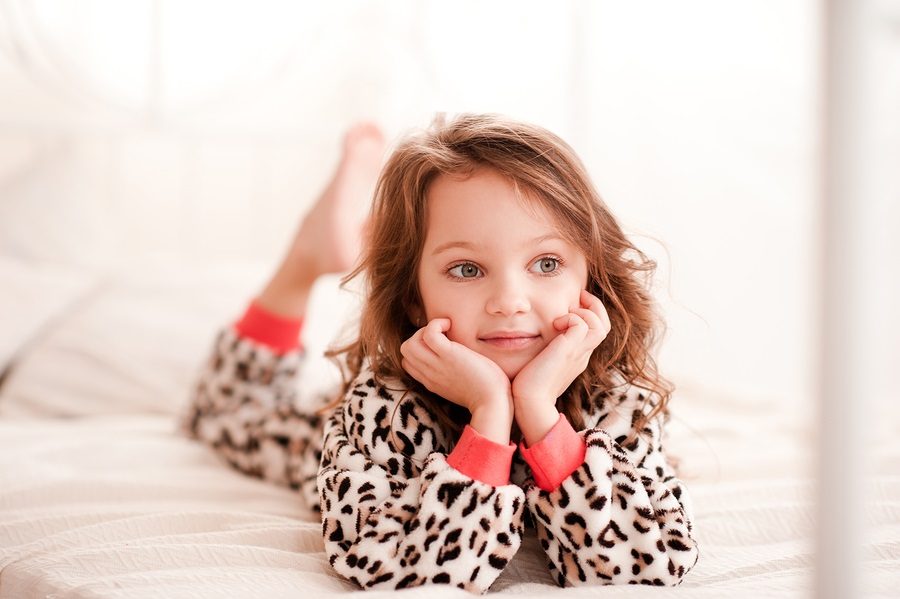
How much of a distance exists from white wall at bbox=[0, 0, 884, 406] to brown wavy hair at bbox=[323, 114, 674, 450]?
744 millimetres

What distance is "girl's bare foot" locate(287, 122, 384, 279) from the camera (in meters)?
1.62

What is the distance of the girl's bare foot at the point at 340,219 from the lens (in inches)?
63.6

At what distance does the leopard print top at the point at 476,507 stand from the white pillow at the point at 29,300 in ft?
3.12

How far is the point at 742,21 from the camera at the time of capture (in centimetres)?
205

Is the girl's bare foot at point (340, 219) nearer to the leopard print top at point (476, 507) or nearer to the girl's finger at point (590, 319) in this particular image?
the leopard print top at point (476, 507)

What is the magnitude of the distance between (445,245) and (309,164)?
67.7 inches

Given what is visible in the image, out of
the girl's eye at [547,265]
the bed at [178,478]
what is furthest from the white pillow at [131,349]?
the girl's eye at [547,265]

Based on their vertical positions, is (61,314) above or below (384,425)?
below

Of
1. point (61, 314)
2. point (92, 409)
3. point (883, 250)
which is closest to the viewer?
point (883, 250)

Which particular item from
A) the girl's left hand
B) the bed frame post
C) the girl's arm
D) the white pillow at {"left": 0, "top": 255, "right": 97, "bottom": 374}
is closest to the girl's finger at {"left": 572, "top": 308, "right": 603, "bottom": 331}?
the girl's left hand

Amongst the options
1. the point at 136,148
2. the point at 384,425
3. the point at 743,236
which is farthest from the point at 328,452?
the point at 136,148

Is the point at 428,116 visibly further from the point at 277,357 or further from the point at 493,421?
the point at 493,421

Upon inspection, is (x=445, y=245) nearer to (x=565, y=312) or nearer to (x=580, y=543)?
(x=565, y=312)

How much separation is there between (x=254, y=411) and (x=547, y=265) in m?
0.68
